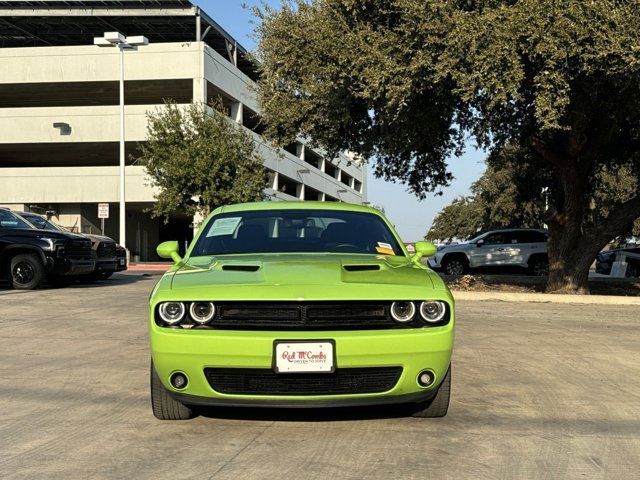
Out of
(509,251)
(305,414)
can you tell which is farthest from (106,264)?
(305,414)

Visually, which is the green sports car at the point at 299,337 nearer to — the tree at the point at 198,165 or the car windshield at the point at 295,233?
the car windshield at the point at 295,233

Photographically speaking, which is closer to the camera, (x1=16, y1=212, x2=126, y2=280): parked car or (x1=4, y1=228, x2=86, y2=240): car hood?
(x1=4, y1=228, x2=86, y2=240): car hood

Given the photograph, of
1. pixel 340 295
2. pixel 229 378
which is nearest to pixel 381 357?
pixel 340 295

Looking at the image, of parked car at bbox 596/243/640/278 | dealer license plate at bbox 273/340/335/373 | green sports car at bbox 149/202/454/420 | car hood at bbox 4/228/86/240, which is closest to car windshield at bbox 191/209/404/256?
green sports car at bbox 149/202/454/420

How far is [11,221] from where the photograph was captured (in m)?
14.7

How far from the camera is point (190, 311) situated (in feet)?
13.0

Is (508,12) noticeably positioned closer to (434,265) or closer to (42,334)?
(42,334)

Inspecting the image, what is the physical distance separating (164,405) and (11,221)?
12055mm

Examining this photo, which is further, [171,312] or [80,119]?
[80,119]

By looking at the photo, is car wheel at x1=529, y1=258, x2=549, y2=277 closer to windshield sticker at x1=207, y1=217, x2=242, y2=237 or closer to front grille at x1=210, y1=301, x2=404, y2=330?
windshield sticker at x1=207, y1=217, x2=242, y2=237

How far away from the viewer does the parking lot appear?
364 centimetres

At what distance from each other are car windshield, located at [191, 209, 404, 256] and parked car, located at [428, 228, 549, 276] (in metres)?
Result: 17.1

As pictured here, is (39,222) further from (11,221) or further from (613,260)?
(613,260)

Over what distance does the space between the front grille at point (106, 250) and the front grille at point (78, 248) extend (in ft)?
5.26
